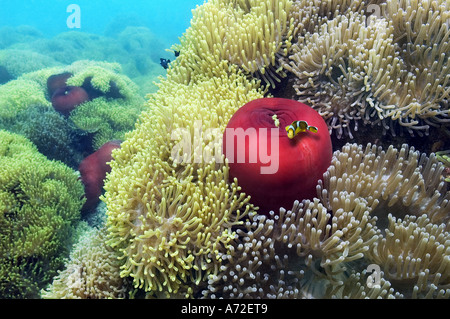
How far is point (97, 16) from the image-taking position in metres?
45.4

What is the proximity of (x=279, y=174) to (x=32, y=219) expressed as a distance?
3013mm

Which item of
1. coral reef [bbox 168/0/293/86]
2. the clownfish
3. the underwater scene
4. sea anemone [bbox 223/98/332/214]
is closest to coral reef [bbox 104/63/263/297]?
the underwater scene

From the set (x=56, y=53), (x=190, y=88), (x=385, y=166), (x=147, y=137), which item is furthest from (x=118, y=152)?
(x=56, y=53)

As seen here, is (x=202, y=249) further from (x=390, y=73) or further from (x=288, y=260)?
(x=390, y=73)

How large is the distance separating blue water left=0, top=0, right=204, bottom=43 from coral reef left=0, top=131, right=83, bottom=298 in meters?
21.6

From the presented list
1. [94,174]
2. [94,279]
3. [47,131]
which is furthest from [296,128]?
[47,131]

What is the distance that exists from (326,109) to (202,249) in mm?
1491

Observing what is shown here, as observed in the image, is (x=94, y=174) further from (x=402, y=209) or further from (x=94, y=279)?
(x=402, y=209)

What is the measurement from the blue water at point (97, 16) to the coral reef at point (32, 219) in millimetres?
21592

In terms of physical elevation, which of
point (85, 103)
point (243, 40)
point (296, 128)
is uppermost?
point (243, 40)

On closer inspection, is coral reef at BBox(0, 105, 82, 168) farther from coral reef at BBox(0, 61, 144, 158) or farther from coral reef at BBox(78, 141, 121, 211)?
coral reef at BBox(78, 141, 121, 211)

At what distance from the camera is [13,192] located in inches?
141

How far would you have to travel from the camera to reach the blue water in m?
27.3

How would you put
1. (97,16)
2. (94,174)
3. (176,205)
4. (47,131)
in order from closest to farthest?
(176,205) < (94,174) < (47,131) < (97,16)
